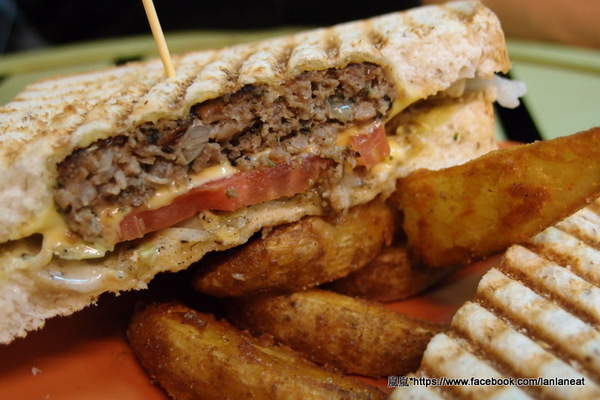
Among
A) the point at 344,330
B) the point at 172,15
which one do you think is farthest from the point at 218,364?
the point at 172,15

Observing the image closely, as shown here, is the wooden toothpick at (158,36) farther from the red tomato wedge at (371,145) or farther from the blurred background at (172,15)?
the blurred background at (172,15)

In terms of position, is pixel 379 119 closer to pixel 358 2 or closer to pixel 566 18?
pixel 566 18

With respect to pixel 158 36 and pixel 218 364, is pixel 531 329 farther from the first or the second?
pixel 158 36

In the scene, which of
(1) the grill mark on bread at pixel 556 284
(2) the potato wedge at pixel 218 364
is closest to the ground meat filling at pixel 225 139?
(2) the potato wedge at pixel 218 364

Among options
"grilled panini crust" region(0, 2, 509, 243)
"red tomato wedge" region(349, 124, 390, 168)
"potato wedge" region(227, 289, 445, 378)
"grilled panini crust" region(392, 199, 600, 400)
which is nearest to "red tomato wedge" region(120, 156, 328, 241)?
"red tomato wedge" region(349, 124, 390, 168)

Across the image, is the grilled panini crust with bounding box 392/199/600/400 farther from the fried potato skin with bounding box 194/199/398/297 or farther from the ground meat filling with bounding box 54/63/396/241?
the ground meat filling with bounding box 54/63/396/241

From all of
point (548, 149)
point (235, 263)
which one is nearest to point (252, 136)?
point (235, 263)
